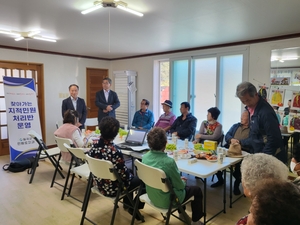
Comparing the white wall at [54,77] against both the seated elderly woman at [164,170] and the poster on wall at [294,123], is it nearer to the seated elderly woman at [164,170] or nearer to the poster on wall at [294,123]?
the seated elderly woman at [164,170]

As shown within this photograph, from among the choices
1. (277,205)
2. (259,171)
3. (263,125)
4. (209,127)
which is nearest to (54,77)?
(209,127)

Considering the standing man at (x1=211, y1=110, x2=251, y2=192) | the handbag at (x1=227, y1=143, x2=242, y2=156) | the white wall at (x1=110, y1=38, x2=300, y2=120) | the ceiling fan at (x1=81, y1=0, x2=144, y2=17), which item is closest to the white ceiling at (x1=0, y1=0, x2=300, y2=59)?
the ceiling fan at (x1=81, y1=0, x2=144, y2=17)

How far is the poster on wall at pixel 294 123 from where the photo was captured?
12.5 ft

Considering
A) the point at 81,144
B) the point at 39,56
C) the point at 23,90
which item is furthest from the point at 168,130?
the point at 39,56

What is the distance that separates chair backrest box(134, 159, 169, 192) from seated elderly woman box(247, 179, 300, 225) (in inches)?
42.3

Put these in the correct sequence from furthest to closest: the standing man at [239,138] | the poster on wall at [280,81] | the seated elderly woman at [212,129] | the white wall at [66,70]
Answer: the white wall at [66,70]
the poster on wall at [280,81]
the seated elderly woman at [212,129]
the standing man at [239,138]

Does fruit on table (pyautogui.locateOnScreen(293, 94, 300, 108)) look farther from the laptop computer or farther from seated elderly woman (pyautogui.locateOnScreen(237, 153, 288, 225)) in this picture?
seated elderly woman (pyautogui.locateOnScreen(237, 153, 288, 225))

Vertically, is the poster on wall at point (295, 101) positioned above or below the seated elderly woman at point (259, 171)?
above

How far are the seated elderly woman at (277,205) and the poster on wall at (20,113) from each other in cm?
462

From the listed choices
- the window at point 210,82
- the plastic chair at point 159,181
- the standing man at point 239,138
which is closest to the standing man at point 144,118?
the window at point 210,82

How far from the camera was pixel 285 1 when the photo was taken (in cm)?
238

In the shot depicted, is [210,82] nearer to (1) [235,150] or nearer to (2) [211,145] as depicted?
(2) [211,145]

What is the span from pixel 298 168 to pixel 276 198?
1643 mm

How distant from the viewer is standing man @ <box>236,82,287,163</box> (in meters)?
2.14
